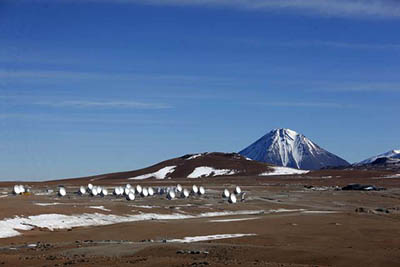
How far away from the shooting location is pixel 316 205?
77.3 meters

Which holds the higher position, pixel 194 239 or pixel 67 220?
pixel 67 220

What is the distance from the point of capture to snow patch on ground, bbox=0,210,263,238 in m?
Result: 44.7

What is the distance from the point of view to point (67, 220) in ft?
164

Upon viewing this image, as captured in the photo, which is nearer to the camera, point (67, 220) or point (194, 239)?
point (194, 239)

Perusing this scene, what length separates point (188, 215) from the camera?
197ft

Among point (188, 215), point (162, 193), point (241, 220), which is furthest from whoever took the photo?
point (162, 193)

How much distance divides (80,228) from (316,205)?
37.7 meters

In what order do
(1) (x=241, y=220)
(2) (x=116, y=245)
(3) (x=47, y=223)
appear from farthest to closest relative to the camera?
(1) (x=241, y=220) → (3) (x=47, y=223) → (2) (x=116, y=245)

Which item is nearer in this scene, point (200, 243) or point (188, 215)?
point (200, 243)

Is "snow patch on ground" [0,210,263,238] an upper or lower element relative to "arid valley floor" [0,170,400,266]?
upper

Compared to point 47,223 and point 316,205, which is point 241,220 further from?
point 316,205

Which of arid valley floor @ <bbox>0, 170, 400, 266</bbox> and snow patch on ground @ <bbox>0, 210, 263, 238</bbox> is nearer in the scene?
arid valley floor @ <bbox>0, 170, 400, 266</bbox>

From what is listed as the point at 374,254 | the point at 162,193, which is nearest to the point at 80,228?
→ the point at 374,254

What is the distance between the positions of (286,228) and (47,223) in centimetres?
1753
